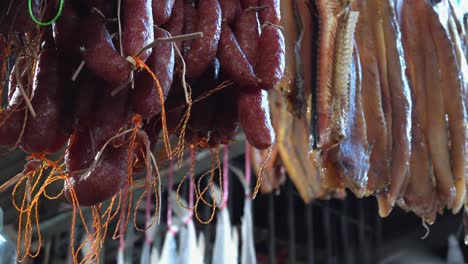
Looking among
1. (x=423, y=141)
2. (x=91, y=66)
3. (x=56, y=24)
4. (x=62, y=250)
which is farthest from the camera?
(x=62, y=250)

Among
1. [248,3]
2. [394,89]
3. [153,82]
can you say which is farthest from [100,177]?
[394,89]

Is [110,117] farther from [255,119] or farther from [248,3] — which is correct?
[248,3]

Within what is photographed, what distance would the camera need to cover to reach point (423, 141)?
106 inches

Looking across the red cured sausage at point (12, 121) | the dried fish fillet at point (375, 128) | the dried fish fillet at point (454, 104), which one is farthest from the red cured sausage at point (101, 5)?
the dried fish fillet at point (454, 104)

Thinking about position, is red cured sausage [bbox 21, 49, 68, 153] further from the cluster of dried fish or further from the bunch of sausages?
the cluster of dried fish

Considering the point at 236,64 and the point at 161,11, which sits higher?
the point at 161,11

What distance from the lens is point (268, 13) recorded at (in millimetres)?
1557

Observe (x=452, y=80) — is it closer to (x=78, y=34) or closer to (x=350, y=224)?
(x=78, y=34)

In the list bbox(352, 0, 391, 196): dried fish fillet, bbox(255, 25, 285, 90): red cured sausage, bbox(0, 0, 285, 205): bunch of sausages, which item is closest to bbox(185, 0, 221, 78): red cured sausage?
bbox(0, 0, 285, 205): bunch of sausages

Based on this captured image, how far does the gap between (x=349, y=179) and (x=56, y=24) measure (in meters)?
1.29

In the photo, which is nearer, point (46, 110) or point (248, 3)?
point (46, 110)

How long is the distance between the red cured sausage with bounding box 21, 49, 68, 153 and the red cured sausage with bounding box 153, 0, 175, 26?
241mm

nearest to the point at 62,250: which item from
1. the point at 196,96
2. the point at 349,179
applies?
the point at 349,179

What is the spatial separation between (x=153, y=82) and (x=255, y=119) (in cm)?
26
